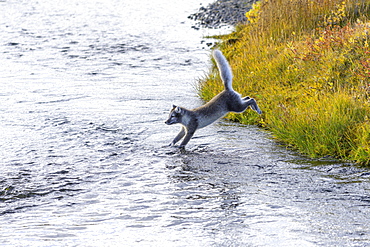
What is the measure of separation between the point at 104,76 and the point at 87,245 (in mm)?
11226

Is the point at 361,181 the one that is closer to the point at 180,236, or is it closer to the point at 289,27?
the point at 180,236

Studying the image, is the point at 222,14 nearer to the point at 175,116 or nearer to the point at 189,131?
the point at 189,131

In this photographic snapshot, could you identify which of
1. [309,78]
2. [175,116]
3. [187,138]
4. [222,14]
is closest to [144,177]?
[175,116]

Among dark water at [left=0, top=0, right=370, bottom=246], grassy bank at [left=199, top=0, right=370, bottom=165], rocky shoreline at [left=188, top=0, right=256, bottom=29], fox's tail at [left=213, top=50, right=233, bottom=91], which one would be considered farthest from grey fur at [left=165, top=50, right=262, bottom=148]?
rocky shoreline at [left=188, top=0, right=256, bottom=29]

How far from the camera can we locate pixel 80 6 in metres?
36.4

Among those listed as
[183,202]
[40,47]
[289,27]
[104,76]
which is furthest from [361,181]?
[40,47]

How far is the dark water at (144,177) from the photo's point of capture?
644 centimetres

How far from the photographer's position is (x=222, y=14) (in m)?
29.0

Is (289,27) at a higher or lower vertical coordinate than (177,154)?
higher

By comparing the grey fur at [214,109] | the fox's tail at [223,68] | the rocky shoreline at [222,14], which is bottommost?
the rocky shoreline at [222,14]

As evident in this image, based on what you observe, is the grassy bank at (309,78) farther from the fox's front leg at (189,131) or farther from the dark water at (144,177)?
the fox's front leg at (189,131)

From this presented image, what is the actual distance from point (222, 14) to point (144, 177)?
21697mm

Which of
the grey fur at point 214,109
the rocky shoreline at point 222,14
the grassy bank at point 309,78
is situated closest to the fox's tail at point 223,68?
the grey fur at point 214,109

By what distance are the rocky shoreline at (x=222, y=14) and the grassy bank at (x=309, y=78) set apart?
35.0 ft
